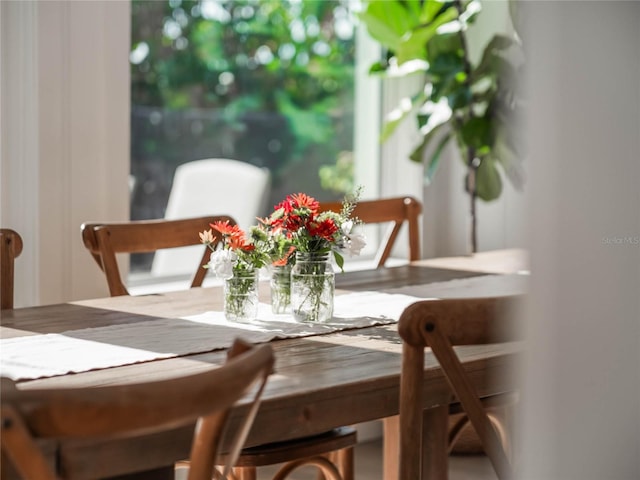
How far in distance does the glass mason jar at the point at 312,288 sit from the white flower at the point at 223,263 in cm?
13

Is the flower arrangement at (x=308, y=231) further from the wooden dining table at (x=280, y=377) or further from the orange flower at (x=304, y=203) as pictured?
the wooden dining table at (x=280, y=377)

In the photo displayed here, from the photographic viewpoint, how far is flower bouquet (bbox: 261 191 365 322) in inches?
76.0

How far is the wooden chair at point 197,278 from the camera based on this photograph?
1.87 meters

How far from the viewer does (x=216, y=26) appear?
388 centimetres

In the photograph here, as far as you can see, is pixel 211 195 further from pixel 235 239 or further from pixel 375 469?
pixel 235 239

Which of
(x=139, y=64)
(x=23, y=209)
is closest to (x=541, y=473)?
(x=23, y=209)

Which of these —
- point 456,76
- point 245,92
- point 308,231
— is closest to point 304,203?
point 308,231

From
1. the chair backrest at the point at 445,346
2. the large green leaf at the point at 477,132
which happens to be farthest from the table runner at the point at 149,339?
the large green leaf at the point at 477,132

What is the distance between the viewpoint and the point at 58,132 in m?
2.76

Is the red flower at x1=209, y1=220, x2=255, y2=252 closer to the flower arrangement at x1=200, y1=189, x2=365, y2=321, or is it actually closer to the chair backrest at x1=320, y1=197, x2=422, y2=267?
the flower arrangement at x1=200, y1=189, x2=365, y2=321

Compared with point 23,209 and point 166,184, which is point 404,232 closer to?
point 166,184

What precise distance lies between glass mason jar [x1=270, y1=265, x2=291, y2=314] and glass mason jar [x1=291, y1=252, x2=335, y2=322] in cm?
5

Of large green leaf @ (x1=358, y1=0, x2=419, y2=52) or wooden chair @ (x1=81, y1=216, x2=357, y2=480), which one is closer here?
wooden chair @ (x1=81, y1=216, x2=357, y2=480)

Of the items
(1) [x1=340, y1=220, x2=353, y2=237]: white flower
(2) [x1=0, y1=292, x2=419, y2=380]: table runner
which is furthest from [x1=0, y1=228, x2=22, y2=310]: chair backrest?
(1) [x1=340, y1=220, x2=353, y2=237]: white flower
